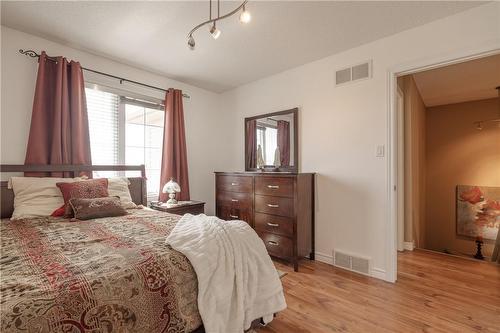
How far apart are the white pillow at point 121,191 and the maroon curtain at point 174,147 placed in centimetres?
77

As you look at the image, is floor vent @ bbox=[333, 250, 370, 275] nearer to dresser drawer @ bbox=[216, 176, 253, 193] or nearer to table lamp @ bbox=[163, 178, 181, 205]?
dresser drawer @ bbox=[216, 176, 253, 193]

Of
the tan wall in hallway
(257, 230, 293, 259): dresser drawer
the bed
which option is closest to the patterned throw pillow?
the bed

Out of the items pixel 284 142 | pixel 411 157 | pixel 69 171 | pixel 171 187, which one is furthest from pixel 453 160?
pixel 69 171

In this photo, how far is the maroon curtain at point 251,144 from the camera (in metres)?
3.62

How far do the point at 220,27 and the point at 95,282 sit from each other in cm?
220

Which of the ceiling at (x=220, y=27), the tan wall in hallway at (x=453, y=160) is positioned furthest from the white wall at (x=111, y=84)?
the tan wall in hallway at (x=453, y=160)

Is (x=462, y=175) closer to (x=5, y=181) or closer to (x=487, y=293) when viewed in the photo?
(x=487, y=293)

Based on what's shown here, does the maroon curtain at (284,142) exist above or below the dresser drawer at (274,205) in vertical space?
above

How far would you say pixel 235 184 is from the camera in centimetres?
324

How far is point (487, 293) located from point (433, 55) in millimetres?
2170

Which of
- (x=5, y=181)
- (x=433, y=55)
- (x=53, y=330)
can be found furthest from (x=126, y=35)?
(x=433, y=55)

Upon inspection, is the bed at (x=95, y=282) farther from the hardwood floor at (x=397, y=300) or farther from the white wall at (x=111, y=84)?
the white wall at (x=111, y=84)

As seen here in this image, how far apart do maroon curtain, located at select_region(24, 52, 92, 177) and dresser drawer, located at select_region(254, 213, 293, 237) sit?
203 cm

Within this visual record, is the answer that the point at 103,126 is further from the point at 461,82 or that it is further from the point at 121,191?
the point at 461,82
